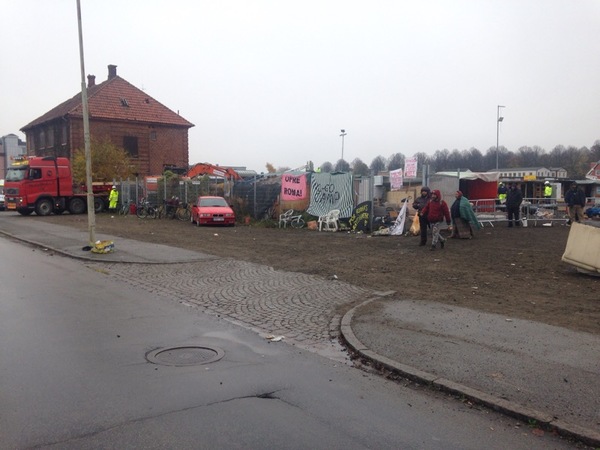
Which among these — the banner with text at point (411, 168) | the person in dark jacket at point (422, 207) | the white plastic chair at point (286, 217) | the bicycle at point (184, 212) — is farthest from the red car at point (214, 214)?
the person in dark jacket at point (422, 207)

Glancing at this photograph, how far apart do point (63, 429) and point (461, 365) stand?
12.3 feet

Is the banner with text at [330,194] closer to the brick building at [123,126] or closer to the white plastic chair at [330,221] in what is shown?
the white plastic chair at [330,221]

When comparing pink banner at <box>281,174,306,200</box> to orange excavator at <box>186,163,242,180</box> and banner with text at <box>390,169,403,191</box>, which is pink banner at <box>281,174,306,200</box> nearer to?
banner with text at <box>390,169,403,191</box>

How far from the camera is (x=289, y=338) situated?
6.59 meters

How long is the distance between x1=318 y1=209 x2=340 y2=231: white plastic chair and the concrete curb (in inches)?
573

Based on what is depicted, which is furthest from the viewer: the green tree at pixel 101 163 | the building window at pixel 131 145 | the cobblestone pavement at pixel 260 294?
the building window at pixel 131 145

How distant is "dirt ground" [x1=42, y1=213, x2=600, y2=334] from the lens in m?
8.17

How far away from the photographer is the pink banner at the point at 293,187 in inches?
912

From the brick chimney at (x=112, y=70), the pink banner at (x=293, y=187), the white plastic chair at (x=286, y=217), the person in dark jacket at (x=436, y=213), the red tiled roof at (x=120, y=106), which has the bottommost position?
the white plastic chair at (x=286, y=217)

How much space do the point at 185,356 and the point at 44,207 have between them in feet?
97.6

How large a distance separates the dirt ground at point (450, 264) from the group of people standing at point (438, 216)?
0.47 meters

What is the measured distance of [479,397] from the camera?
181 inches

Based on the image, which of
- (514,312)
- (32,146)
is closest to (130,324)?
(514,312)

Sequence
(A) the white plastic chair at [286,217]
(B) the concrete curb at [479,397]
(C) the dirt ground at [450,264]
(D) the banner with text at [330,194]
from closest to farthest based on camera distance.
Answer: (B) the concrete curb at [479,397] < (C) the dirt ground at [450,264] < (D) the banner with text at [330,194] < (A) the white plastic chair at [286,217]
